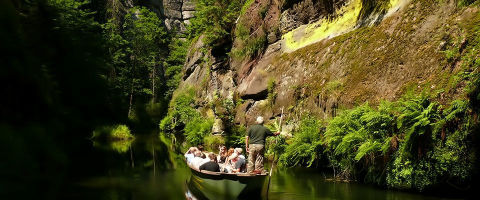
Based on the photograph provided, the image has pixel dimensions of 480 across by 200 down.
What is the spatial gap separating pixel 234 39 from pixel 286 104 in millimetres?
11356

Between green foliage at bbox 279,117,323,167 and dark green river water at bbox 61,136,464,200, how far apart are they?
1.61ft

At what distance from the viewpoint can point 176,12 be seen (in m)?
54.7

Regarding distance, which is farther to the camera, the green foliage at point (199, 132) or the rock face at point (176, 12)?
the rock face at point (176, 12)

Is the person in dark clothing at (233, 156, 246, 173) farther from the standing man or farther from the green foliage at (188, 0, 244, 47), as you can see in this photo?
the green foliage at (188, 0, 244, 47)

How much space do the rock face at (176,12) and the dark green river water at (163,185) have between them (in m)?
39.9

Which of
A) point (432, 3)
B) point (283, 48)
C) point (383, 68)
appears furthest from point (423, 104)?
point (283, 48)

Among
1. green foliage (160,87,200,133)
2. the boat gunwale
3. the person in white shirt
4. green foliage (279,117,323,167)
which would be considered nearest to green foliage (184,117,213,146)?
green foliage (160,87,200,133)

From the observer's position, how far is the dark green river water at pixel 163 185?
9.31 metres

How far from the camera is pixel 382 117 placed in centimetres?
938

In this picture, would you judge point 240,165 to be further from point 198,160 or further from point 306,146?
point 306,146

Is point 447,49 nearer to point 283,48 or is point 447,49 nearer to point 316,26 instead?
point 316,26

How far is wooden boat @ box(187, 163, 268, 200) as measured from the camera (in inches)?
348

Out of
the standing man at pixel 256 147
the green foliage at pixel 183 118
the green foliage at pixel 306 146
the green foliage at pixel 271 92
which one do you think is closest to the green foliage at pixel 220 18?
the green foliage at pixel 183 118

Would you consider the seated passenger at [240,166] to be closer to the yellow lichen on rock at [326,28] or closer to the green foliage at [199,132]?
the yellow lichen on rock at [326,28]
